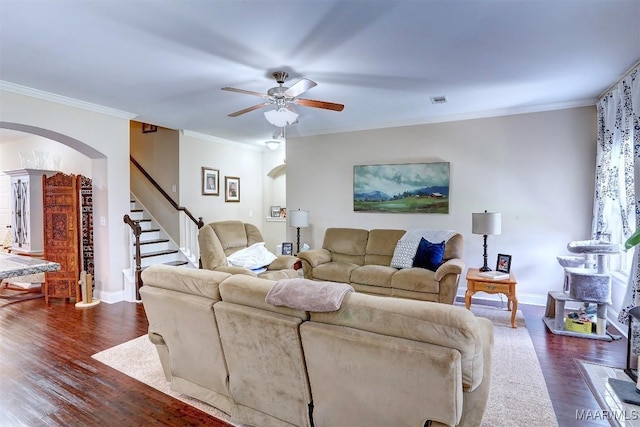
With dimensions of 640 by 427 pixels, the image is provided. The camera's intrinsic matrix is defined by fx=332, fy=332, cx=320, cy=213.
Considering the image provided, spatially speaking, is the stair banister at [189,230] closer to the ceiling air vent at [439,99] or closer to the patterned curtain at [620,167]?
the ceiling air vent at [439,99]

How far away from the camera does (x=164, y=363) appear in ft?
8.18

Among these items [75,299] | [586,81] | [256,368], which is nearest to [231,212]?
[75,299]

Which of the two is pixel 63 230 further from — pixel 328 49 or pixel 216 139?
pixel 328 49

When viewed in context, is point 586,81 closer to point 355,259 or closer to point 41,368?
point 355,259

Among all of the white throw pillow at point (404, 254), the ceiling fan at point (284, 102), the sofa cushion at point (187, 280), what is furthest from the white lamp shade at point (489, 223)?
the sofa cushion at point (187, 280)

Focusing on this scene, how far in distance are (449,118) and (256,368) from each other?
441cm

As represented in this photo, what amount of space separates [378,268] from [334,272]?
0.59 m

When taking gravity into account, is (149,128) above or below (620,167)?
above

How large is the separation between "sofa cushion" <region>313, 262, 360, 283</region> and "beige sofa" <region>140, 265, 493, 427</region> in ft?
7.84

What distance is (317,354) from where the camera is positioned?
1.69 m

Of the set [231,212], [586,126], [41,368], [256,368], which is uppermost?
[586,126]

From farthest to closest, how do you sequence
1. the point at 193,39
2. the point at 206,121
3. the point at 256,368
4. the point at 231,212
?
the point at 231,212 → the point at 206,121 → the point at 193,39 → the point at 256,368

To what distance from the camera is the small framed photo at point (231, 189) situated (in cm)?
685

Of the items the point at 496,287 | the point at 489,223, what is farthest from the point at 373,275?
the point at 489,223
